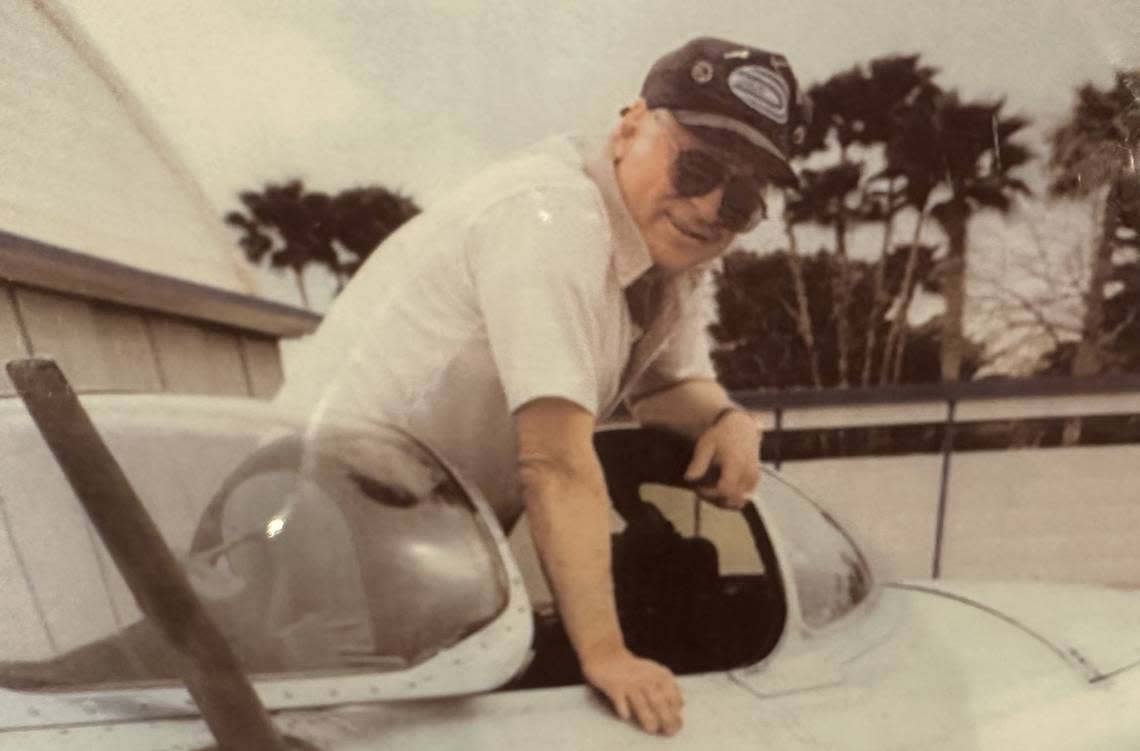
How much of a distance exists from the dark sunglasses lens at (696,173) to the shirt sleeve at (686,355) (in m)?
0.10

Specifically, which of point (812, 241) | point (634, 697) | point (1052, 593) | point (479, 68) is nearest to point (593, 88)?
point (479, 68)

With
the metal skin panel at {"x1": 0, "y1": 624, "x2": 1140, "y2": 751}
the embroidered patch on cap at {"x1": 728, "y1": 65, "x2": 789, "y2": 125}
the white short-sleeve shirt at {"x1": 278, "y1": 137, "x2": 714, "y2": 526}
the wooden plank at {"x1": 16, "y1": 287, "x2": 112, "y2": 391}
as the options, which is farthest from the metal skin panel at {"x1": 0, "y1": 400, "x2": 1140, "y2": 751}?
the embroidered patch on cap at {"x1": 728, "y1": 65, "x2": 789, "y2": 125}

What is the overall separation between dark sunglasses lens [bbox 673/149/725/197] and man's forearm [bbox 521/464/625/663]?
0.23 meters

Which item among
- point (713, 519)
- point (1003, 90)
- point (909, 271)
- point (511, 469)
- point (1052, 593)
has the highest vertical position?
point (1003, 90)

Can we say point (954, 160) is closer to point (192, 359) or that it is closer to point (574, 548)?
point (574, 548)

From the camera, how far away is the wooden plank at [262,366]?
0.63 metres

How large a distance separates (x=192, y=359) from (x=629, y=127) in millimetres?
396

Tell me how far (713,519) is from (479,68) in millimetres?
449

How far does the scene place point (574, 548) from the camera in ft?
2.11

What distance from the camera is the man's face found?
62cm

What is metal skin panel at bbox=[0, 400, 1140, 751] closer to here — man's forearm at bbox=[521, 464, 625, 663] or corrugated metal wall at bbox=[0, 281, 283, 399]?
man's forearm at bbox=[521, 464, 625, 663]

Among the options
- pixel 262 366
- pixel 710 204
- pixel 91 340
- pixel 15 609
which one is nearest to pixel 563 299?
pixel 710 204

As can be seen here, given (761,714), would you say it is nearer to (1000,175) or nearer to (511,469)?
(511,469)

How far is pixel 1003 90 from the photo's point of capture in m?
0.68
